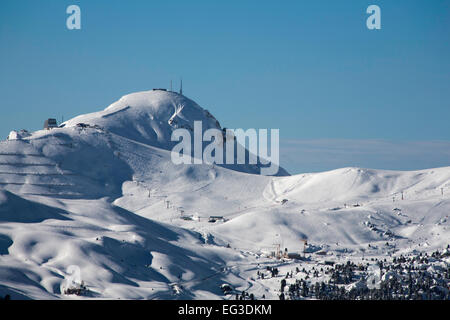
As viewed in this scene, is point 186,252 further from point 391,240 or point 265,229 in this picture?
point 391,240

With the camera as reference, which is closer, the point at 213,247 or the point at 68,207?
the point at 213,247

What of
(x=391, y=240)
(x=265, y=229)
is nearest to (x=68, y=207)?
(x=265, y=229)

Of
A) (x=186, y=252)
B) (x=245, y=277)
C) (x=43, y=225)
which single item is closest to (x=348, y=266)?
(x=245, y=277)

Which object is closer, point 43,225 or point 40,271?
point 40,271
